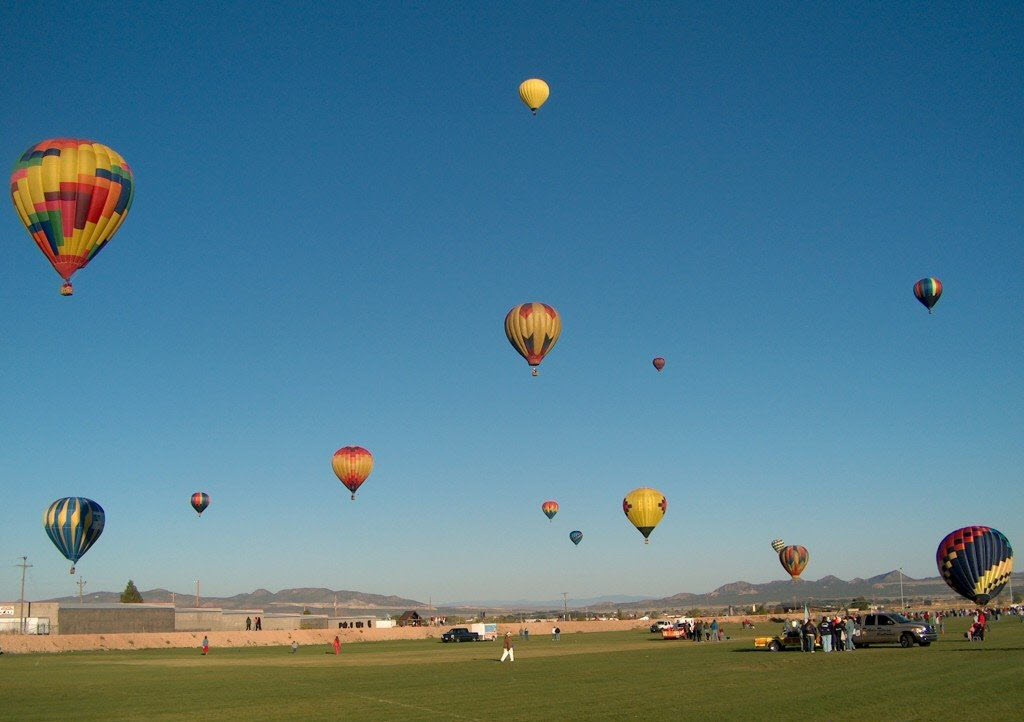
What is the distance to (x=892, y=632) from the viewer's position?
149 ft

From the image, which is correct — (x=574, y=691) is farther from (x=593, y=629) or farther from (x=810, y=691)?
(x=593, y=629)

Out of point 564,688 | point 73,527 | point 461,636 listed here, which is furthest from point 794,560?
point 564,688

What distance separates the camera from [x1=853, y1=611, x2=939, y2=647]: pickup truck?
45.0 meters

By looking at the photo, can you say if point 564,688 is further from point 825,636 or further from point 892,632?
point 892,632

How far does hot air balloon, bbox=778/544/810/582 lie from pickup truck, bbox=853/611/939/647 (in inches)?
2109

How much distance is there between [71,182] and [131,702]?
21950 millimetres

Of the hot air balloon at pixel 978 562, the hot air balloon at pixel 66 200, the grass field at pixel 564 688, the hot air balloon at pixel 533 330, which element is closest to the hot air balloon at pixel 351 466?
the hot air balloon at pixel 533 330

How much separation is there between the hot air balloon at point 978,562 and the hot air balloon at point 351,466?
4000 centimetres

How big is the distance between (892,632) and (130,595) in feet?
482

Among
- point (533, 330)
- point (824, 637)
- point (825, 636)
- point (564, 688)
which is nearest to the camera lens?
point (564, 688)

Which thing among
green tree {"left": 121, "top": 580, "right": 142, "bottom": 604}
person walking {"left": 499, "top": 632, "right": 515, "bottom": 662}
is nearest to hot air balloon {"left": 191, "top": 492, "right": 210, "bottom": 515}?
person walking {"left": 499, "top": 632, "right": 515, "bottom": 662}

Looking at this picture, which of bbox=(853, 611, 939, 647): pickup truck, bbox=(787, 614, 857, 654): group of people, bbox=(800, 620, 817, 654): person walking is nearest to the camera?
bbox=(787, 614, 857, 654): group of people

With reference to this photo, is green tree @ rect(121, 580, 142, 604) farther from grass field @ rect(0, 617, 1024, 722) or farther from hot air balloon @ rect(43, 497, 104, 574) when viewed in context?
grass field @ rect(0, 617, 1024, 722)

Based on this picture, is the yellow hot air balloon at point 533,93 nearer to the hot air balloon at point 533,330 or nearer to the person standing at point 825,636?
the hot air balloon at point 533,330
